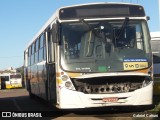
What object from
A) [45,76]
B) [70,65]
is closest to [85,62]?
[70,65]

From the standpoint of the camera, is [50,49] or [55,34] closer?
[55,34]

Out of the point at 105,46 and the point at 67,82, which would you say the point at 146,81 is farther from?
the point at 67,82

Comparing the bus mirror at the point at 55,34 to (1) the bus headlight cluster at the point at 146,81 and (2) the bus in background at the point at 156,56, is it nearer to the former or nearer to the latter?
(1) the bus headlight cluster at the point at 146,81

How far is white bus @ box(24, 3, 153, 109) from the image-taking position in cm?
1234

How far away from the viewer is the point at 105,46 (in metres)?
12.7

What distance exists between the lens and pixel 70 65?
12.5 metres

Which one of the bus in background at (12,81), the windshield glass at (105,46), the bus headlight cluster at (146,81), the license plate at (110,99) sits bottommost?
the bus in background at (12,81)

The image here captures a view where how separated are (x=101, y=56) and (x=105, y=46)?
35cm

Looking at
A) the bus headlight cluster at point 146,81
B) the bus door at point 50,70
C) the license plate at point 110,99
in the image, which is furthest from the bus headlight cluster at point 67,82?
the bus headlight cluster at point 146,81

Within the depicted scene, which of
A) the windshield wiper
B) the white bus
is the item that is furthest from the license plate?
the windshield wiper

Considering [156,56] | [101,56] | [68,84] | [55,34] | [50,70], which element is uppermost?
[55,34]

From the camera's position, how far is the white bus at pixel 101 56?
486 inches

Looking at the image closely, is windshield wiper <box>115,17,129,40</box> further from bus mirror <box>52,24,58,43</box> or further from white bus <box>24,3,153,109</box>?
bus mirror <box>52,24,58,43</box>

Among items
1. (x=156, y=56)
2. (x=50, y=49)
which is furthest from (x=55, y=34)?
(x=156, y=56)
